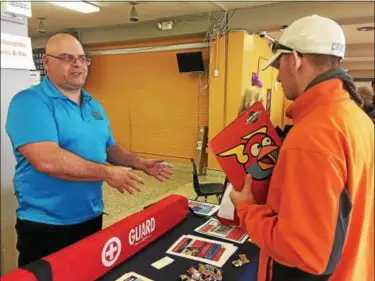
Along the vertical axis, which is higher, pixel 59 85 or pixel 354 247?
pixel 59 85

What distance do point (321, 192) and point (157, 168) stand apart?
1011 millimetres

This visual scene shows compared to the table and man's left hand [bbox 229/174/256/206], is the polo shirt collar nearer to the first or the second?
the table

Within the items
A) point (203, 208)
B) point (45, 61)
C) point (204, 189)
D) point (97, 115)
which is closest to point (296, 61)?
point (97, 115)

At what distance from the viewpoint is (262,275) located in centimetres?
96

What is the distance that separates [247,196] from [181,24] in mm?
5081

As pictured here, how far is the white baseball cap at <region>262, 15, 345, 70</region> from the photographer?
875mm

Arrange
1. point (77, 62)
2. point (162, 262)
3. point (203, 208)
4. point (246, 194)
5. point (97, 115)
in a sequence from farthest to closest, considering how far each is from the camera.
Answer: point (203, 208) < point (97, 115) < point (77, 62) < point (162, 262) < point (246, 194)

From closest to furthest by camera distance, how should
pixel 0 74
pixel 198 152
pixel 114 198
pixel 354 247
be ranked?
pixel 0 74 < pixel 354 247 < pixel 114 198 < pixel 198 152

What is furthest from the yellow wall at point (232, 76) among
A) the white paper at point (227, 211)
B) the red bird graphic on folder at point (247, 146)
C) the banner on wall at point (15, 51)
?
the banner on wall at point (15, 51)

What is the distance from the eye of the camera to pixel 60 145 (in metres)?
1.30

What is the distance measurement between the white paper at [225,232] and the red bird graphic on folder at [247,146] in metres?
0.56

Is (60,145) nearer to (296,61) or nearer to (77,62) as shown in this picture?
(77,62)

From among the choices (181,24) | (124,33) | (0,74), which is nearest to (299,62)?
(0,74)

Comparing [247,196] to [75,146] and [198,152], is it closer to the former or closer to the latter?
[75,146]
